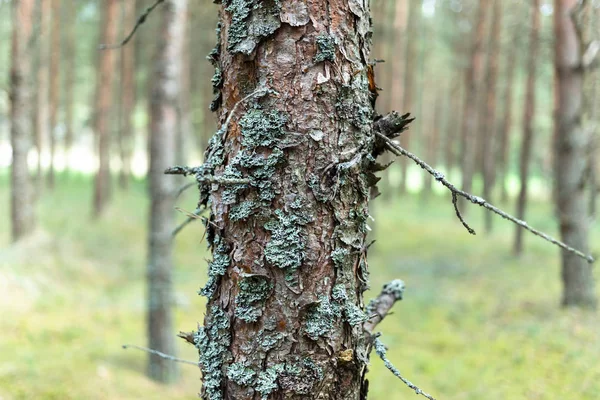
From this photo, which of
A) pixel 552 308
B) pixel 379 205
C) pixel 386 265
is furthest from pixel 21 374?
pixel 379 205

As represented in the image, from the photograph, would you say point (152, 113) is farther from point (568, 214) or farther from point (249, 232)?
point (568, 214)

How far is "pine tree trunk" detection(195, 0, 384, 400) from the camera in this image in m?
1.39

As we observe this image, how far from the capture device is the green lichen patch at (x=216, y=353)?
4.77 feet

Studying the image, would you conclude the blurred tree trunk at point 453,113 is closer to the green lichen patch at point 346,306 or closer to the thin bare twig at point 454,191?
the thin bare twig at point 454,191

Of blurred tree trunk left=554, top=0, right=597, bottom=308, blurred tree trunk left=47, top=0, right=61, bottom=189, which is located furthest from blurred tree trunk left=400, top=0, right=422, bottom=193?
blurred tree trunk left=47, top=0, right=61, bottom=189

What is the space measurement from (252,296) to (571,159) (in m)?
7.34

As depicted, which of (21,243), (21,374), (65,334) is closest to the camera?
(21,374)

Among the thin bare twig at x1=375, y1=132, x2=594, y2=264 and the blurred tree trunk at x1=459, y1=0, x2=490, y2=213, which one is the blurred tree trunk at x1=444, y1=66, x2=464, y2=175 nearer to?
the blurred tree trunk at x1=459, y1=0, x2=490, y2=213

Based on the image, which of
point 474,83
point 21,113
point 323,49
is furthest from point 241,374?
point 474,83

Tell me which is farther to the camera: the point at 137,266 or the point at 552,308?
the point at 137,266

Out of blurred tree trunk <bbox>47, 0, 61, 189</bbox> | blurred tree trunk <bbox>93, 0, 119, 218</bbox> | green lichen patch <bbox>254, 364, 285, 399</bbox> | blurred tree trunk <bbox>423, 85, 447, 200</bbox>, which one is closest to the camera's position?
green lichen patch <bbox>254, 364, 285, 399</bbox>

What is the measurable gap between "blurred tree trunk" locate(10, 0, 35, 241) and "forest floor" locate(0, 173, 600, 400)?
53 centimetres

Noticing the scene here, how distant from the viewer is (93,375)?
196 inches

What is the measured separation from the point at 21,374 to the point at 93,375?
633mm
